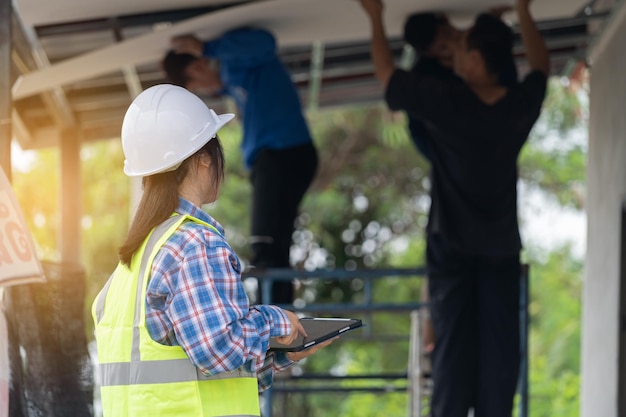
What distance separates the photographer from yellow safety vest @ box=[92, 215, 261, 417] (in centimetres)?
285

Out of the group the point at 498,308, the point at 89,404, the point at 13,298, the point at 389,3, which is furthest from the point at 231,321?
the point at 389,3

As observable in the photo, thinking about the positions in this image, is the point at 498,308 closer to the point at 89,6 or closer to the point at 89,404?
the point at 89,404

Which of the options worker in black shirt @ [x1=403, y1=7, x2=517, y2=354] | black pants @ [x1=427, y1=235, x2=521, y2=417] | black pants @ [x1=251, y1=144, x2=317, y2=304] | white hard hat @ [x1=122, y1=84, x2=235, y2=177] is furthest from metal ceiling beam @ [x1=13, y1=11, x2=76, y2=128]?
white hard hat @ [x1=122, y1=84, x2=235, y2=177]

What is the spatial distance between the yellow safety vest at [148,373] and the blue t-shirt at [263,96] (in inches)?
130

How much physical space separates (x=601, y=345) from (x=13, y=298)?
365cm

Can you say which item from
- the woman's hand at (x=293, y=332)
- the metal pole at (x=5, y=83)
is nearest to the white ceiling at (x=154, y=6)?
the metal pole at (x=5, y=83)

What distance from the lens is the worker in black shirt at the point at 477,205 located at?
5.52m

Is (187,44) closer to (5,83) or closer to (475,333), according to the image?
(5,83)

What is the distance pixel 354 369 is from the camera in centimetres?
1655

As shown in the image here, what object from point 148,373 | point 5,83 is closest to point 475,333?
point 5,83

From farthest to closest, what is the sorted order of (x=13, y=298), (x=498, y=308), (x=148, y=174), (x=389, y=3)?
1. (x=389, y=3)
2. (x=498, y=308)
3. (x=13, y=298)
4. (x=148, y=174)

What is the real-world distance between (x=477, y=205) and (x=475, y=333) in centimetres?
63

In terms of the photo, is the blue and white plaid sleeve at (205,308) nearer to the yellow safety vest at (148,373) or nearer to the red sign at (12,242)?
the yellow safety vest at (148,373)

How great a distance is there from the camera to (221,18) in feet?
19.0
